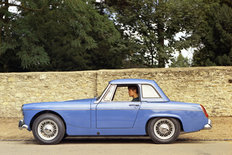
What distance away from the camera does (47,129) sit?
900 centimetres

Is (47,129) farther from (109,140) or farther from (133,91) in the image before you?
(133,91)

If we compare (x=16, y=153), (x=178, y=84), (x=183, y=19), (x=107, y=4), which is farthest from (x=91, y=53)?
(x=16, y=153)

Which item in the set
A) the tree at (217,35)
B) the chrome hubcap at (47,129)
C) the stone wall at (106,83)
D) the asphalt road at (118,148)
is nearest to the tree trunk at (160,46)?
the tree at (217,35)

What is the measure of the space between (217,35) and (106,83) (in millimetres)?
17390

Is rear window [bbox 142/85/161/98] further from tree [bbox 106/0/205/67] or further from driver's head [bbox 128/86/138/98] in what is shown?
tree [bbox 106/0/205/67]

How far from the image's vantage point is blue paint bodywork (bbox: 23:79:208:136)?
887 centimetres

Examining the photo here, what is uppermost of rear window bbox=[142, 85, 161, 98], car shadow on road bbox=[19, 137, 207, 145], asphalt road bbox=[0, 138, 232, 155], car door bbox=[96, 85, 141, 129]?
rear window bbox=[142, 85, 161, 98]

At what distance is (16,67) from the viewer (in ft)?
99.6

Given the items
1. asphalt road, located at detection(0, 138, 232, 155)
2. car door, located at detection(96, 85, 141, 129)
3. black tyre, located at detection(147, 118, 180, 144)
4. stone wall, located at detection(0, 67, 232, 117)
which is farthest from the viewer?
stone wall, located at detection(0, 67, 232, 117)

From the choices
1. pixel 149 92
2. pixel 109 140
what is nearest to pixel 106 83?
pixel 109 140

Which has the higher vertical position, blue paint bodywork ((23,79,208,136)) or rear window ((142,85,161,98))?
rear window ((142,85,161,98))

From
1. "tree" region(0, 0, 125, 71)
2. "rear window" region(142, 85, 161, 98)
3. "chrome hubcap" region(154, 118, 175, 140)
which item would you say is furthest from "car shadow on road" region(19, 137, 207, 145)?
"tree" region(0, 0, 125, 71)

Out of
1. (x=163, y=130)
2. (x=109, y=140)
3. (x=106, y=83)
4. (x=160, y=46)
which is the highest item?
(x=160, y=46)

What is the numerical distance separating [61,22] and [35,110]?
61.5 ft
